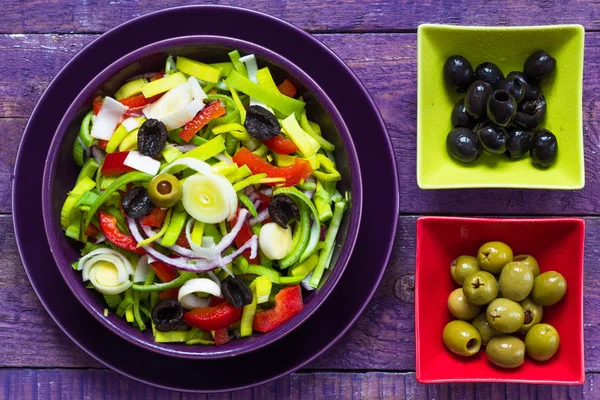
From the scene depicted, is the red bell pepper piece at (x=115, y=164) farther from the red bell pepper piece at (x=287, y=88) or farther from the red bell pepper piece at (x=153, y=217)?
the red bell pepper piece at (x=287, y=88)

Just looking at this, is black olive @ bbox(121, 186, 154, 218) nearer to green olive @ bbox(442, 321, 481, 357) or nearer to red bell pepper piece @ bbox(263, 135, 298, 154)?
red bell pepper piece @ bbox(263, 135, 298, 154)

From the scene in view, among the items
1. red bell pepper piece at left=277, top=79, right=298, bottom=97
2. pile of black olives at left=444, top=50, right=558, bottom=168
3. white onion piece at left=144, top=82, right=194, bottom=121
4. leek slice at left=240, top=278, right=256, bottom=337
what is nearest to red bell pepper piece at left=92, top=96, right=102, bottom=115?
white onion piece at left=144, top=82, right=194, bottom=121

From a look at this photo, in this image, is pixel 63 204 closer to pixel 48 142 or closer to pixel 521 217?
pixel 48 142

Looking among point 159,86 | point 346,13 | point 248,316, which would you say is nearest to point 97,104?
point 159,86

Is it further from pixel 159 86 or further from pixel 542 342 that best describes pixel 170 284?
pixel 542 342

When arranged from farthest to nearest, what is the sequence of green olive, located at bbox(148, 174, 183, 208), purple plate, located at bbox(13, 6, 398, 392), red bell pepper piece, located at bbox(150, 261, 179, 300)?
purple plate, located at bbox(13, 6, 398, 392) → red bell pepper piece, located at bbox(150, 261, 179, 300) → green olive, located at bbox(148, 174, 183, 208)

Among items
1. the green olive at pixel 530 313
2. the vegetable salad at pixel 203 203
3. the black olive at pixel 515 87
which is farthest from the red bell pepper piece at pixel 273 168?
the green olive at pixel 530 313
